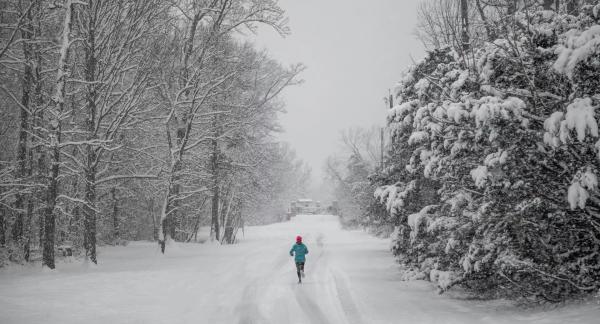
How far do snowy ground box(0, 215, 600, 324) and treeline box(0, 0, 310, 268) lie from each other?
2566mm

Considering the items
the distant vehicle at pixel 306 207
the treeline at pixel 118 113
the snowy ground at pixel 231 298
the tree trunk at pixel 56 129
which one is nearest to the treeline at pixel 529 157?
the snowy ground at pixel 231 298

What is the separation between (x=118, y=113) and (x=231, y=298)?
8454 millimetres

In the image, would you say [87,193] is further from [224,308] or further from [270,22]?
[270,22]

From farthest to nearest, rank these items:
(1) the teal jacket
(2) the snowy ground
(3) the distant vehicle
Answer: (3) the distant vehicle, (1) the teal jacket, (2) the snowy ground

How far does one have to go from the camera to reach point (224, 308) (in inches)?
359

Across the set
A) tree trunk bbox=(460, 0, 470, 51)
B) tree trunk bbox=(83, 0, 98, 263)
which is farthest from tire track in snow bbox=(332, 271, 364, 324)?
tree trunk bbox=(83, 0, 98, 263)

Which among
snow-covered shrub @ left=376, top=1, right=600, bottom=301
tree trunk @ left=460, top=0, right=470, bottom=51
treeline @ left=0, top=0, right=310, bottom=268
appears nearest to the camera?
snow-covered shrub @ left=376, top=1, right=600, bottom=301

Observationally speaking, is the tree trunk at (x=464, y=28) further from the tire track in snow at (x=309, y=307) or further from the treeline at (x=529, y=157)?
the tire track in snow at (x=309, y=307)

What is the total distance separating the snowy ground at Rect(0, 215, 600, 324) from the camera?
27.0ft

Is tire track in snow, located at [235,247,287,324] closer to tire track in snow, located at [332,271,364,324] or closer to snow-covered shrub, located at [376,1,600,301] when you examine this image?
tire track in snow, located at [332,271,364,324]

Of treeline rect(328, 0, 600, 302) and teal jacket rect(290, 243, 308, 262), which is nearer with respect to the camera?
treeline rect(328, 0, 600, 302)

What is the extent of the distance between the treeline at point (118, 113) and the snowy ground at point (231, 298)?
2.57 m

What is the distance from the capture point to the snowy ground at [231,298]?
27.0ft

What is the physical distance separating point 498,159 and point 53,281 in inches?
444
